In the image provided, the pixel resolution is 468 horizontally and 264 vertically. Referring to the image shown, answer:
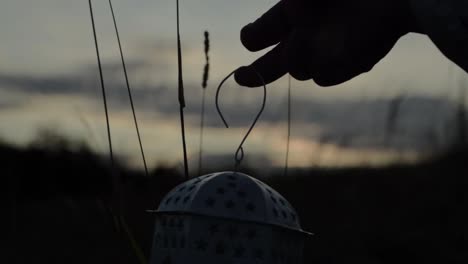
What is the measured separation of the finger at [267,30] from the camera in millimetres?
1668

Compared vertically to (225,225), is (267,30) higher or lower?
higher

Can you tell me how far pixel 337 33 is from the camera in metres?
1.61

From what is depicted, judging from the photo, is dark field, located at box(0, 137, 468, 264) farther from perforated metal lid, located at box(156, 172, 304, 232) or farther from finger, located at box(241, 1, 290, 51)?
perforated metal lid, located at box(156, 172, 304, 232)

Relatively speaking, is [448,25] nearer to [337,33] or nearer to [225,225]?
[337,33]

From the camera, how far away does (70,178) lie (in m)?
6.70

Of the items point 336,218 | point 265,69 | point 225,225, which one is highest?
point 265,69

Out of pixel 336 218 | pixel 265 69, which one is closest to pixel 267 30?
pixel 265 69

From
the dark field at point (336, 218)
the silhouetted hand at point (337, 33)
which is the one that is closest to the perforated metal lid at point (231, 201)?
the silhouetted hand at point (337, 33)

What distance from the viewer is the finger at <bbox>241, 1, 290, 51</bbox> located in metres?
1.67

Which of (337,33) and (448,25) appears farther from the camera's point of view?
(337,33)

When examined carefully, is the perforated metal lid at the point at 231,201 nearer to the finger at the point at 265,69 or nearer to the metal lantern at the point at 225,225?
the metal lantern at the point at 225,225

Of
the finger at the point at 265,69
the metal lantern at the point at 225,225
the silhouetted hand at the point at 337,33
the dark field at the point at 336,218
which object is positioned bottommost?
the dark field at the point at 336,218

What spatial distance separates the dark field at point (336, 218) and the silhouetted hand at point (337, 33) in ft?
5.56

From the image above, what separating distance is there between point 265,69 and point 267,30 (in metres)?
0.07
